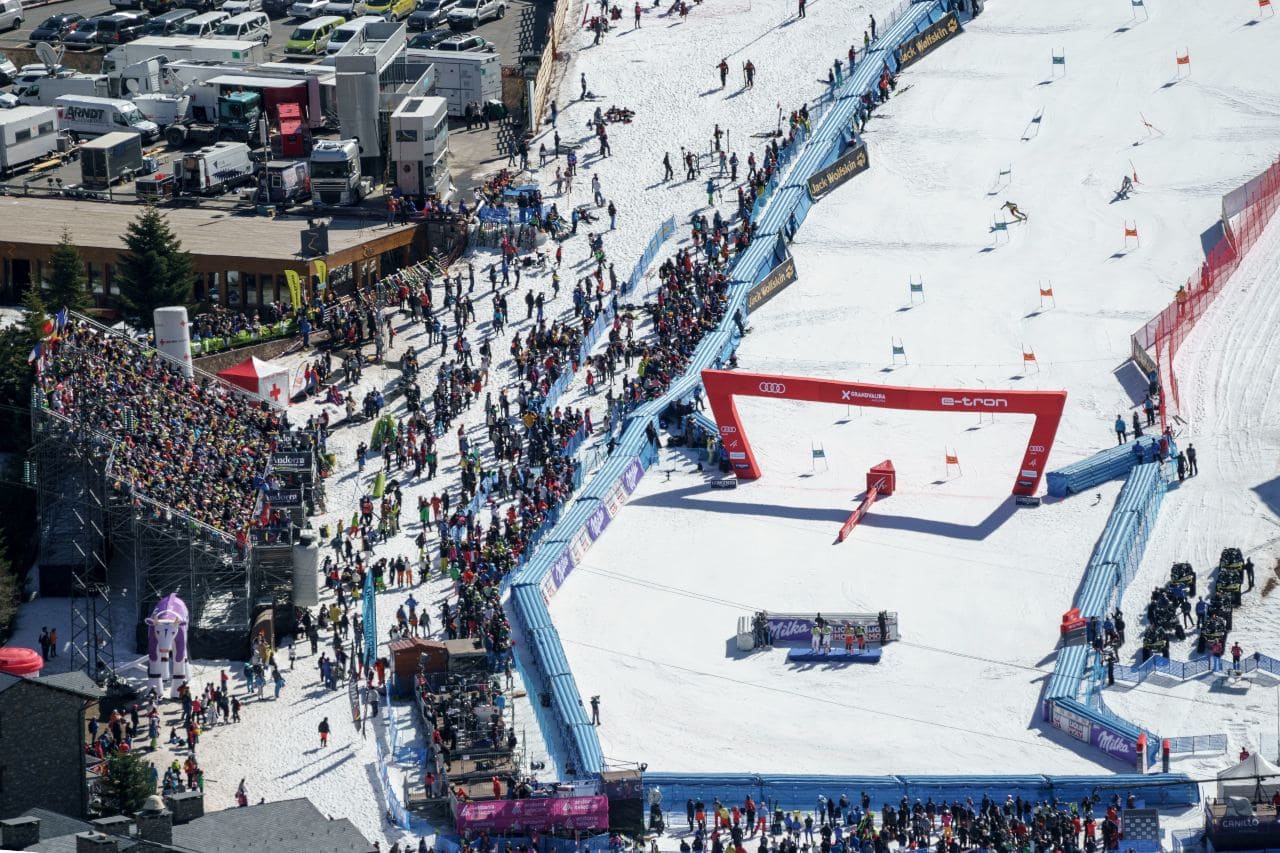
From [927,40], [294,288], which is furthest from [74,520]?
[927,40]

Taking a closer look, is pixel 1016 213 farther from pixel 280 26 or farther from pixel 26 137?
pixel 26 137

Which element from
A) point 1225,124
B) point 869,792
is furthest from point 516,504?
point 1225,124

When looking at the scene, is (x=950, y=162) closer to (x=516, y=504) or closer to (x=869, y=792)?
(x=516, y=504)

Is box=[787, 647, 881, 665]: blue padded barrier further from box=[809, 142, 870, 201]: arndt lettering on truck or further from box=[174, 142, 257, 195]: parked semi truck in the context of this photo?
box=[174, 142, 257, 195]: parked semi truck

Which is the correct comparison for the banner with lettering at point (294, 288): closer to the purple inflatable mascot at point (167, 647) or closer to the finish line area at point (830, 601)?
the finish line area at point (830, 601)

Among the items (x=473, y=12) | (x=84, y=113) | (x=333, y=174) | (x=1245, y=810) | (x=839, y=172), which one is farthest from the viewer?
(x=473, y=12)

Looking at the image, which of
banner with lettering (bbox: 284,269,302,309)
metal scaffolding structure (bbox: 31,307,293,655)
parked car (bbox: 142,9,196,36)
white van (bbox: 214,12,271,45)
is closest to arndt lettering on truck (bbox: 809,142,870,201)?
banner with lettering (bbox: 284,269,302,309)

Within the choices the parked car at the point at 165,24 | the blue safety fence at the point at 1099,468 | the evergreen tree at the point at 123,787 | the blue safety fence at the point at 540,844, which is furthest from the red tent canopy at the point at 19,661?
the parked car at the point at 165,24
